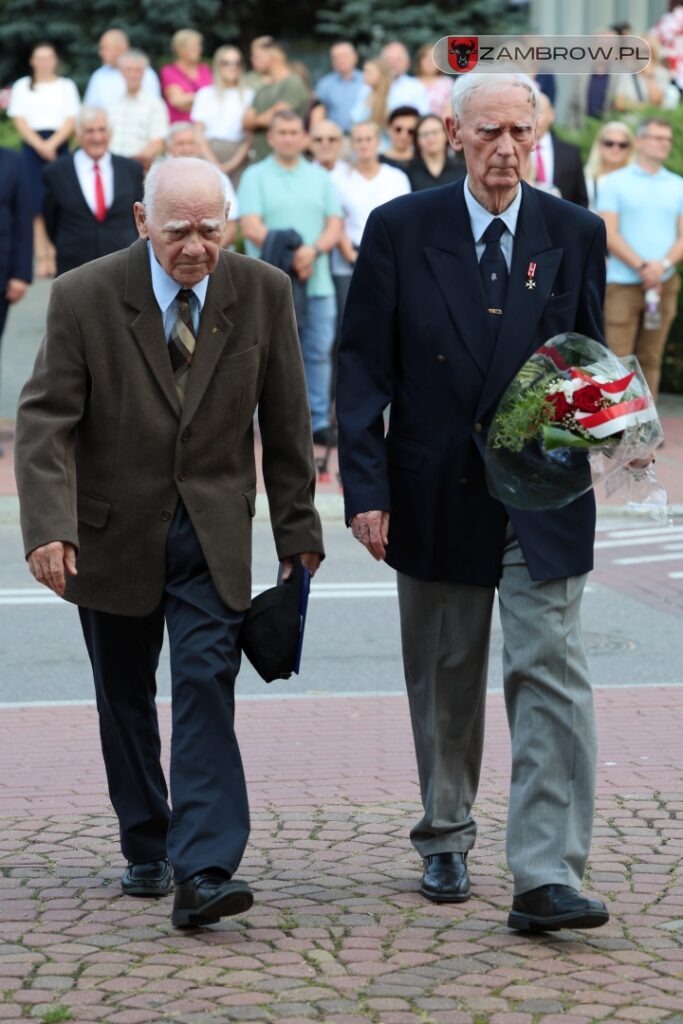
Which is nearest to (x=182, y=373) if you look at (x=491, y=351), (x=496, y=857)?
(x=491, y=351)

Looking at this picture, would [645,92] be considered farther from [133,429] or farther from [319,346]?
[133,429]

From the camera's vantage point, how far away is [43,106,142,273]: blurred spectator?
1455 cm

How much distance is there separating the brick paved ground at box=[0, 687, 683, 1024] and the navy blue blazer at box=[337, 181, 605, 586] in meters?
0.90

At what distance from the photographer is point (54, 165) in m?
14.7

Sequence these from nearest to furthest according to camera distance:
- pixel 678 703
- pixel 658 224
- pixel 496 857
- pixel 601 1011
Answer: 1. pixel 601 1011
2. pixel 496 857
3. pixel 678 703
4. pixel 658 224

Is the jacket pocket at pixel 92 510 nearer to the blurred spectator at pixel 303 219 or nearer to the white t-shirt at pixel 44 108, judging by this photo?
the blurred spectator at pixel 303 219

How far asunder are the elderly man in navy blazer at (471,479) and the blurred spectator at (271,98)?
1285 cm

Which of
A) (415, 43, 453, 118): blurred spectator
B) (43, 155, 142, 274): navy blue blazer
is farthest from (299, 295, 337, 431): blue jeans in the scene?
(415, 43, 453, 118): blurred spectator

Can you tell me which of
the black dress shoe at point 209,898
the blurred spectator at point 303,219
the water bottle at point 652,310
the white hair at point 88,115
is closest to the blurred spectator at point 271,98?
the white hair at point 88,115

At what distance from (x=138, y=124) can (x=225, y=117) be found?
91cm

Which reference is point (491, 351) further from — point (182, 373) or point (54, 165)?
point (54, 165)

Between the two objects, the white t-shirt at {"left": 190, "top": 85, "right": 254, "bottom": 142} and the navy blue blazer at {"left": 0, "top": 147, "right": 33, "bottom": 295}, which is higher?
the white t-shirt at {"left": 190, "top": 85, "right": 254, "bottom": 142}

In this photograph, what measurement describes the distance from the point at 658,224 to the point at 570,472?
1009 centimetres

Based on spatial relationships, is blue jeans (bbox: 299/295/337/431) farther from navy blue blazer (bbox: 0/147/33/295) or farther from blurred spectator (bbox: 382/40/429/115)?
blurred spectator (bbox: 382/40/429/115)
